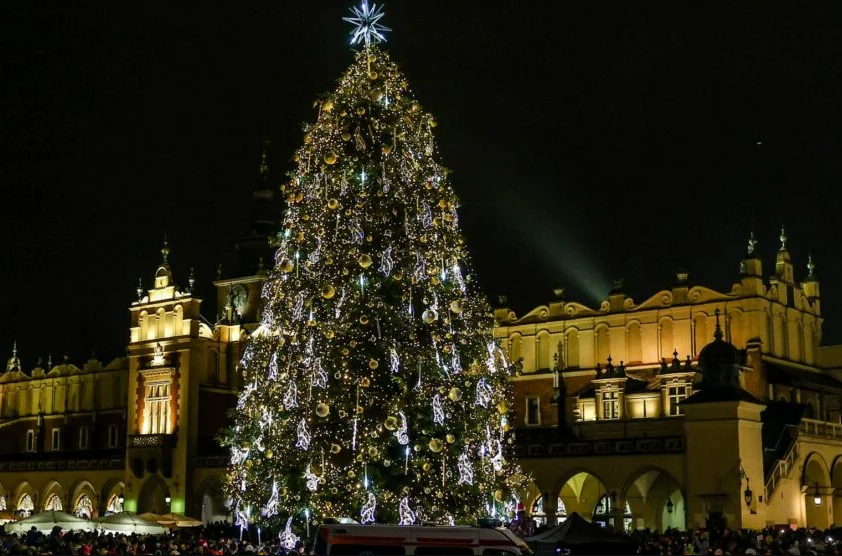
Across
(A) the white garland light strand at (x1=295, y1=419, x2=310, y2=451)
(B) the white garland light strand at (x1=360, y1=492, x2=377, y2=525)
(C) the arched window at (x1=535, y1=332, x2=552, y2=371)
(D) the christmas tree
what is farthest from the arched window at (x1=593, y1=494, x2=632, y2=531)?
(A) the white garland light strand at (x1=295, y1=419, x2=310, y2=451)

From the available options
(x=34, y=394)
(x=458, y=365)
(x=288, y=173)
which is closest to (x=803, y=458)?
(x=458, y=365)

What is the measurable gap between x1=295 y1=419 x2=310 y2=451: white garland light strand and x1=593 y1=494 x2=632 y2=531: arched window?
2245cm

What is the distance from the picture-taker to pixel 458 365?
28766 millimetres

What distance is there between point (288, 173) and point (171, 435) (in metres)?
36.9

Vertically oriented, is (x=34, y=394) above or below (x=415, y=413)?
above

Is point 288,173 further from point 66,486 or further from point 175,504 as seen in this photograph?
point 66,486

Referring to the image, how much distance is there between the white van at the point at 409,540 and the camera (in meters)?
21.3

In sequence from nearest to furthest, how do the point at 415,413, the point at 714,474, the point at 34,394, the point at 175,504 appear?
the point at 415,413, the point at 714,474, the point at 175,504, the point at 34,394

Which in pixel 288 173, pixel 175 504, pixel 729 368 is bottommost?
pixel 175 504

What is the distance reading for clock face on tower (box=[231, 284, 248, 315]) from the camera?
71.2m

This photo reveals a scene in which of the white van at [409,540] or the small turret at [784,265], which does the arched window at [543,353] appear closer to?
the small turret at [784,265]

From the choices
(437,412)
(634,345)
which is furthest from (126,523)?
(634,345)

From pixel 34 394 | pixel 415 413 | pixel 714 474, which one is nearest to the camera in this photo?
pixel 415 413

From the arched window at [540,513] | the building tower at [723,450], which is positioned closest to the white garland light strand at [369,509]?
the building tower at [723,450]
